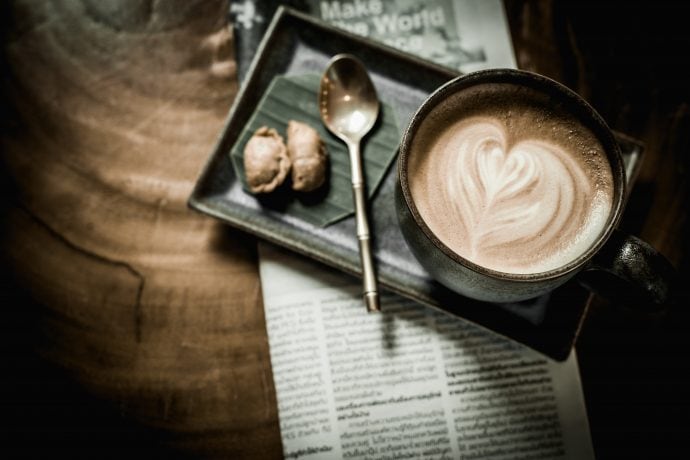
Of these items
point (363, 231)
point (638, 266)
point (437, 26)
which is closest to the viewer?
point (638, 266)

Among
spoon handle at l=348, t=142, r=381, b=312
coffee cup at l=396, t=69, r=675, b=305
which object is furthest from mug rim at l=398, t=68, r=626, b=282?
spoon handle at l=348, t=142, r=381, b=312

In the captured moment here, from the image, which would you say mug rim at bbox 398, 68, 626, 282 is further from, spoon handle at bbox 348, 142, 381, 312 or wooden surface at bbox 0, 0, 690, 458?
wooden surface at bbox 0, 0, 690, 458

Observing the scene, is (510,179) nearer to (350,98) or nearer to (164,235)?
(350,98)

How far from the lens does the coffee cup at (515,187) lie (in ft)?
1.69

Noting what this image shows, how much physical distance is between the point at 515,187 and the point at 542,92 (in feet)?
0.37

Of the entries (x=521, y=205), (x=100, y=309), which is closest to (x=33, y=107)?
(x=100, y=309)

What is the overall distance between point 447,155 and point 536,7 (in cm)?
41

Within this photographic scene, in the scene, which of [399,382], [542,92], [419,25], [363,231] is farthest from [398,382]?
[419,25]

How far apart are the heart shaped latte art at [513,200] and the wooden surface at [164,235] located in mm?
278

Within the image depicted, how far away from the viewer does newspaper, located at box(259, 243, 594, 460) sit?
0.72 meters

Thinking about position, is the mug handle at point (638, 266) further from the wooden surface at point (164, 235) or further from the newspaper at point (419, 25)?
the newspaper at point (419, 25)

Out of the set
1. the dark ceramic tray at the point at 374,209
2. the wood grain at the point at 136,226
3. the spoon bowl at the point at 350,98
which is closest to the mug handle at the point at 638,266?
the dark ceramic tray at the point at 374,209

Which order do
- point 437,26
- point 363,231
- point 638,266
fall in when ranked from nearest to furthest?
point 638,266 < point 363,231 < point 437,26

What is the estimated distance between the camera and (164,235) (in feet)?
2.48
